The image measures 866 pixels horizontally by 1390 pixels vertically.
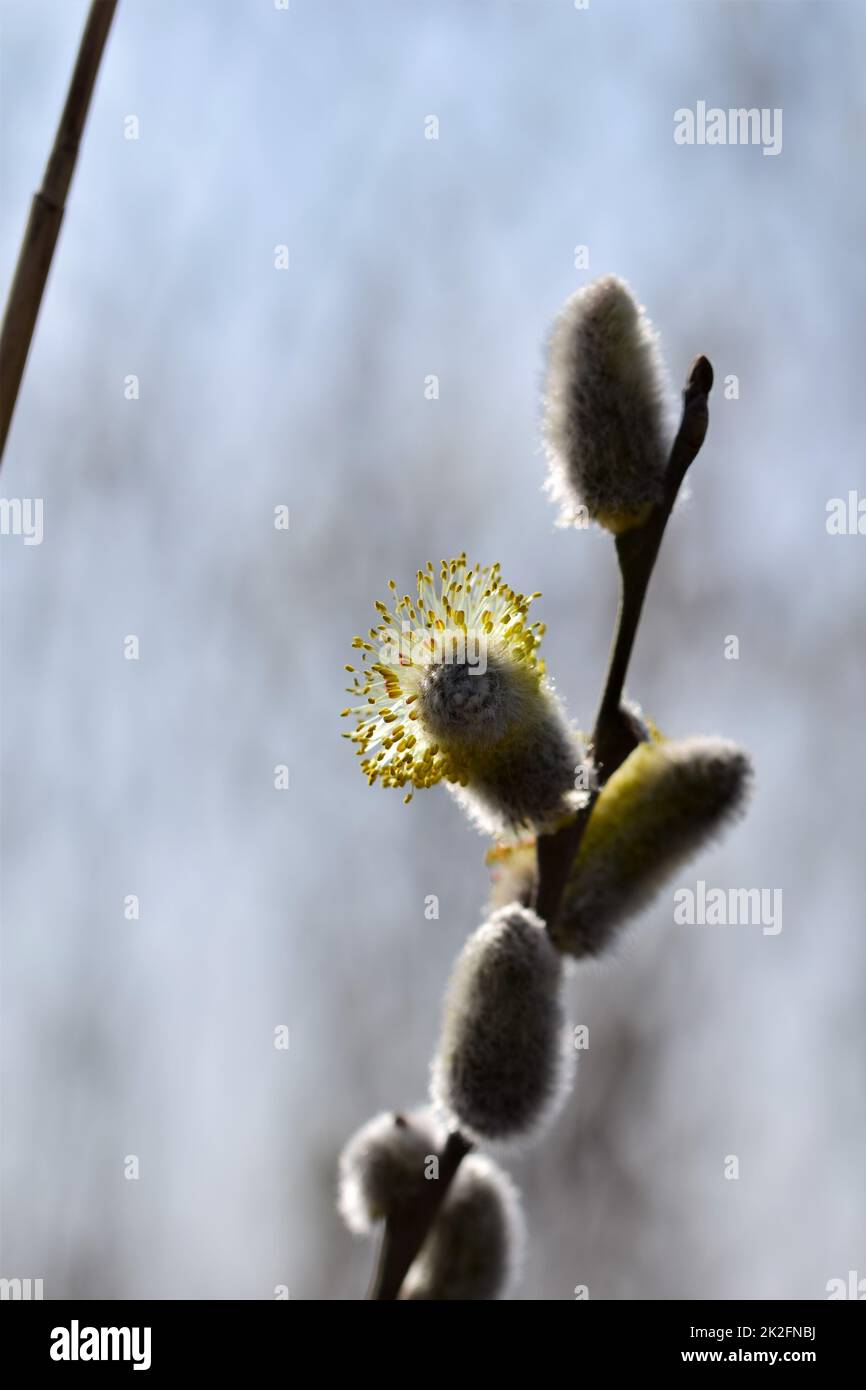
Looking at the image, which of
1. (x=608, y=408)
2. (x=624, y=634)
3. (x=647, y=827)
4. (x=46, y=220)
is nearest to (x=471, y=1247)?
(x=647, y=827)

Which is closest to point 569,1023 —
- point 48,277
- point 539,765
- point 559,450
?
point 539,765

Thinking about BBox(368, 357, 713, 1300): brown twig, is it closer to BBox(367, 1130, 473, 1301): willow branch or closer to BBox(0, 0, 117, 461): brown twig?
BBox(367, 1130, 473, 1301): willow branch

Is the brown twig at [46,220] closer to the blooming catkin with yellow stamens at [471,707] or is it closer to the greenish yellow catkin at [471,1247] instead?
the blooming catkin with yellow stamens at [471,707]

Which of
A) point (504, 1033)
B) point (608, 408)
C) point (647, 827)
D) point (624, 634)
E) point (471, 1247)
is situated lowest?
point (471, 1247)

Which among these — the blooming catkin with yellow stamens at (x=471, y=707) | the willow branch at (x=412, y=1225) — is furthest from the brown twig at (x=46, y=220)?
the willow branch at (x=412, y=1225)

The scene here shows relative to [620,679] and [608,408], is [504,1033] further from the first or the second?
[608,408]
